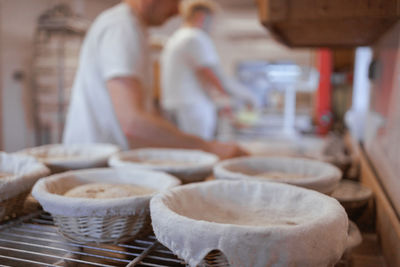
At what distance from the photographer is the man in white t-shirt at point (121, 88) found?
1249 mm

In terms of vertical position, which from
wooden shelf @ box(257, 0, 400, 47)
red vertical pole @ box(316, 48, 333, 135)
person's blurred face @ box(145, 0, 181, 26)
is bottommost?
red vertical pole @ box(316, 48, 333, 135)

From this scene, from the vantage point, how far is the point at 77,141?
1501 mm

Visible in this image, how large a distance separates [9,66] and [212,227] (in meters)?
3.37

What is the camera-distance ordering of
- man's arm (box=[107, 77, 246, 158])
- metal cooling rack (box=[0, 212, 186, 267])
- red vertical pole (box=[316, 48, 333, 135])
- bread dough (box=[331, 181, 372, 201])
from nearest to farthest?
metal cooling rack (box=[0, 212, 186, 267]) → bread dough (box=[331, 181, 372, 201]) → man's arm (box=[107, 77, 246, 158]) → red vertical pole (box=[316, 48, 333, 135])

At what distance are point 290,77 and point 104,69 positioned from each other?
21.9 feet

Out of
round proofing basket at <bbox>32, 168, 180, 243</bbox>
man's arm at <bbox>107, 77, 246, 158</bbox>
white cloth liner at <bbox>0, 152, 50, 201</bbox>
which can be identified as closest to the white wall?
man's arm at <bbox>107, 77, 246, 158</bbox>

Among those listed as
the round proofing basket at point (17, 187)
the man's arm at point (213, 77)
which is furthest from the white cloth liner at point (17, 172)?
the man's arm at point (213, 77)

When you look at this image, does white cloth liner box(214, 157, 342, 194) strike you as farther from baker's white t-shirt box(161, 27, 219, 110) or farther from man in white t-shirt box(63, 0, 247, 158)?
baker's white t-shirt box(161, 27, 219, 110)

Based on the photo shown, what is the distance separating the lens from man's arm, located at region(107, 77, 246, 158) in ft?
4.04

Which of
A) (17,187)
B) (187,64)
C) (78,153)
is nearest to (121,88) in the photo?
(78,153)

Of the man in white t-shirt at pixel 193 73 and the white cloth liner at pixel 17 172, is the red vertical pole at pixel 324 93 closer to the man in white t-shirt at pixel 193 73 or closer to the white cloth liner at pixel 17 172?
the man in white t-shirt at pixel 193 73

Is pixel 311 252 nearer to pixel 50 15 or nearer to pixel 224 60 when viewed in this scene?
pixel 50 15

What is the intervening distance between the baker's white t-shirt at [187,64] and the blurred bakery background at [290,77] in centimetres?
54

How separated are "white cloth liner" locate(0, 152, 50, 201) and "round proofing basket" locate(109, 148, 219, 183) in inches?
7.6
